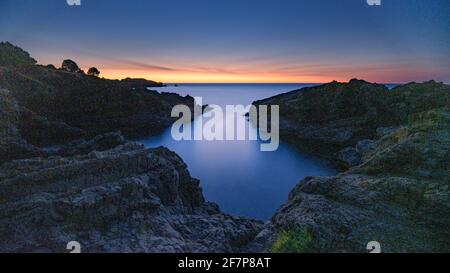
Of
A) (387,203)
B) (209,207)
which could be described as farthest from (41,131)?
(387,203)

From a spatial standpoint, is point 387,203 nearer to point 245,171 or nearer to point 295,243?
point 295,243

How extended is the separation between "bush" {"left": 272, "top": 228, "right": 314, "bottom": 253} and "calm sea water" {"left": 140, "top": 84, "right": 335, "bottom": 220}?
1753 cm

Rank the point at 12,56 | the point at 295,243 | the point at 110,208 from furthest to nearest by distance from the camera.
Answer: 1. the point at 12,56
2. the point at 110,208
3. the point at 295,243

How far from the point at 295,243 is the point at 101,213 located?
653cm

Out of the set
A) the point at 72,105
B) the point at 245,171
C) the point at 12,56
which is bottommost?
the point at 245,171

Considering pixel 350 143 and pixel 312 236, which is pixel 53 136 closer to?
pixel 312 236

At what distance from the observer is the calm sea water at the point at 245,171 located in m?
28.6

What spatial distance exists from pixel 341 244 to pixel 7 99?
1313 inches

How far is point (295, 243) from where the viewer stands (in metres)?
8.23

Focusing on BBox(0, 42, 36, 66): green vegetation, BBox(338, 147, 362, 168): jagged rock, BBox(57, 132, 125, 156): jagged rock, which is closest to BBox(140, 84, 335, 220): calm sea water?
BBox(338, 147, 362, 168): jagged rock

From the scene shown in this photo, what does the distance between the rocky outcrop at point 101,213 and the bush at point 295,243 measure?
2867 millimetres

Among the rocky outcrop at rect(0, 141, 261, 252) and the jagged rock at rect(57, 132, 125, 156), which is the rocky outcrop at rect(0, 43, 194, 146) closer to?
the jagged rock at rect(57, 132, 125, 156)
